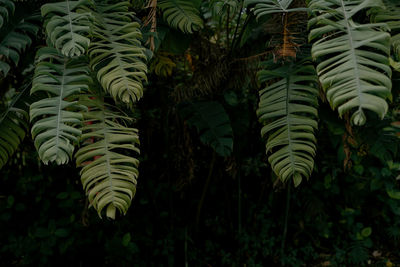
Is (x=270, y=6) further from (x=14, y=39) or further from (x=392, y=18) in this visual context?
(x=14, y=39)

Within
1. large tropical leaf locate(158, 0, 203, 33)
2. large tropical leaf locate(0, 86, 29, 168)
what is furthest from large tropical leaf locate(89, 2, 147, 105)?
large tropical leaf locate(0, 86, 29, 168)

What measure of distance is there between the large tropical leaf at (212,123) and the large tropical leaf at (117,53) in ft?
2.25

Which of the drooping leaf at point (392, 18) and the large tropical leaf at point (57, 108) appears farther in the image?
the drooping leaf at point (392, 18)

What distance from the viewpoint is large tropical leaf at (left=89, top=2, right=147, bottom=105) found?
39.5 inches

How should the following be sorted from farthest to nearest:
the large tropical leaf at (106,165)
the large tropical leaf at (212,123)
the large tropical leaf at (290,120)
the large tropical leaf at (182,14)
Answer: the large tropical leaf at (212,123), the large tropical leaf at (182,14), the large tropical leaf at (290,120), the large tropical leaf at (106,165)

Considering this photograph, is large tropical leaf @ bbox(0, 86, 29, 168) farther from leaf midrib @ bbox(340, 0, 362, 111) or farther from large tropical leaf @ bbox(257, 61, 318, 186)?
leaf midrib @ bbox(340, 0, 362, 111)

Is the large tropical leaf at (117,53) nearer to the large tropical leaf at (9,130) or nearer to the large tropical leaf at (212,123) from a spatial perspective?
the large tropical leaf at (9,130)

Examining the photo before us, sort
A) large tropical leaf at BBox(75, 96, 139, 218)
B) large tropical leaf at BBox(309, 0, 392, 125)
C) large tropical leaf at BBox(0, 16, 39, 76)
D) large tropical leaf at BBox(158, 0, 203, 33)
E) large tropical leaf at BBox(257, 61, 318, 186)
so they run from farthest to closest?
large tropical leaf at BBox(158, 0, 203, 33) < large tropical leaf at BBox(0, 16, 39, 76) < large tropical leaf at BBox(257, 61, 318, 186) < large tropical leaf at BBox(75, 96, 139, 218) < large tropical leaf at BBox(309, 0, 392, 125)

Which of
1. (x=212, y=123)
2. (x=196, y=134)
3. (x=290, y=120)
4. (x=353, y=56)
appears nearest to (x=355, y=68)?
(x=353, y=56)

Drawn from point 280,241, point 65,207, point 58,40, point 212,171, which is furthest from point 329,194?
point 58,40

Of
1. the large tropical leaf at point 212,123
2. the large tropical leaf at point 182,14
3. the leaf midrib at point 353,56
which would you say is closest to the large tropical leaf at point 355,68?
the leaf midrib at point 353,56

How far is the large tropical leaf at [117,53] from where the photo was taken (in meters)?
1.00

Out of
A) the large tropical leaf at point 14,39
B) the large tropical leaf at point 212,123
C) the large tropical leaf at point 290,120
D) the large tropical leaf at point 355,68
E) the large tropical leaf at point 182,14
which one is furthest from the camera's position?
the large tropical leaf at point 212,123

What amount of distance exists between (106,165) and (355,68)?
647 mm
